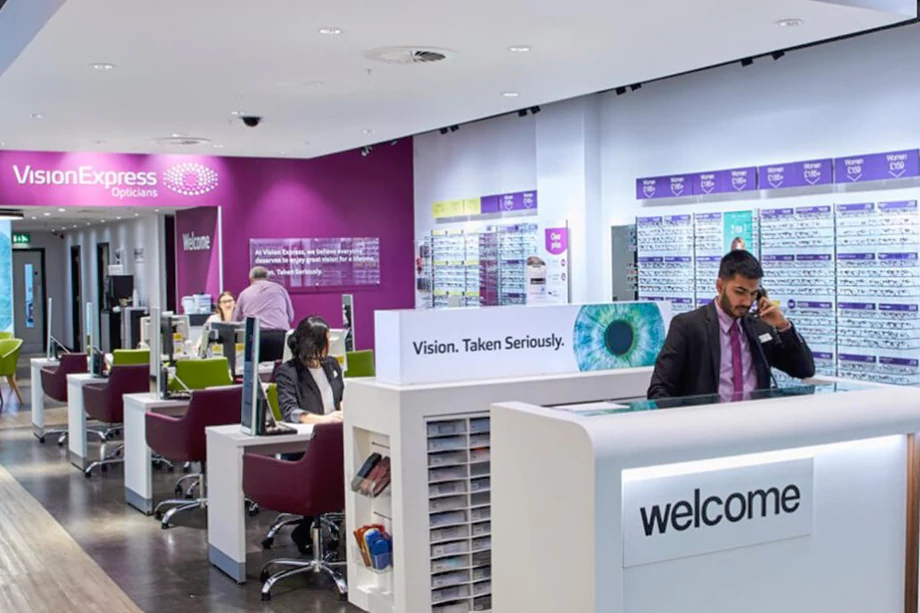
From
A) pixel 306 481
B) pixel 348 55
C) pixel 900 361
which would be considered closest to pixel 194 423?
pixel 306 481

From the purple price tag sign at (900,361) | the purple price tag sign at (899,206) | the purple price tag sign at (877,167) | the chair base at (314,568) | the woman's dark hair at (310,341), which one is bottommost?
the chair base at (314,568)

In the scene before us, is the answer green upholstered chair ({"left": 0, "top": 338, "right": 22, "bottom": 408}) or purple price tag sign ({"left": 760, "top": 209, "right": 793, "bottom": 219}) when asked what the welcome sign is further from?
green upholstered chair ({"left": 0, "top": 338, "right": 22, "bottom": 408})

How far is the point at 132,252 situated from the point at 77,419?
8.75 meters

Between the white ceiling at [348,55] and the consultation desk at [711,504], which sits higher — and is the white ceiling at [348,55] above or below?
above

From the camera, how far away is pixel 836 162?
904cm

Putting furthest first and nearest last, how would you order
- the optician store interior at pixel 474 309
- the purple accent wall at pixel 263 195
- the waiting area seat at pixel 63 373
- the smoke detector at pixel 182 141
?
the purple accent wall at pixel 263 195
the smoke detector at pixel 182 141
the waiting area seat at pixel 63 373
the optician store interior at pixel 474 309

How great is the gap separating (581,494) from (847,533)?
1.08 metres

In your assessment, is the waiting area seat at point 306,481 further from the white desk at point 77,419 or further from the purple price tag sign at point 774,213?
the purple price tag sign at point 774,213

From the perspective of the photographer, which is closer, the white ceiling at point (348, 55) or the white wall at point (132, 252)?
the white ceiling at point (348, 55)

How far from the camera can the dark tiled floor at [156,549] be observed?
559cm

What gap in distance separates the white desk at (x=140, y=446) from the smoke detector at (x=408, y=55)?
2.86 metres

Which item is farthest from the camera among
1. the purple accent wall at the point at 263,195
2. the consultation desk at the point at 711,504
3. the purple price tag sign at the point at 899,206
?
the purple accent wall at the point at 263,195

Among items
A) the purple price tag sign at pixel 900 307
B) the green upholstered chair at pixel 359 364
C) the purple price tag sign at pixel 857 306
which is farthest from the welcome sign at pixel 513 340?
the green upholstered chair at pixel 359 364

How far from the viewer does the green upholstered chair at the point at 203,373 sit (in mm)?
8586
